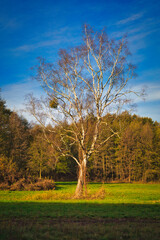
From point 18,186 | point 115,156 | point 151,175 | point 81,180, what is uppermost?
point 115,156

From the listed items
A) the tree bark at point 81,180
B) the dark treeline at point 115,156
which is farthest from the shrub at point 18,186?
the dark treeline at point 115,156

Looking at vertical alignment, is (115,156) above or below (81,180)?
above

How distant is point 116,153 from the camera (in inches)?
1714

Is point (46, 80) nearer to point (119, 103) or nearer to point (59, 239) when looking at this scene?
point (119, 103)

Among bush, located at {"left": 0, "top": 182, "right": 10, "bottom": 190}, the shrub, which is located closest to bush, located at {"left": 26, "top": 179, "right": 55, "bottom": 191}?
the shrub

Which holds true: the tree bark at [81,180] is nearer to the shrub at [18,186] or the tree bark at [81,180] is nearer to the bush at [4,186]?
the shrub at [18,186]

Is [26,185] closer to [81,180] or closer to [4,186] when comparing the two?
[4,186]

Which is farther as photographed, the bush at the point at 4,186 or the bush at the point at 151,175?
the bush at the point at 151,175

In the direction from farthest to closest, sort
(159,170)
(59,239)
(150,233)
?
(159,170) < (150,233) < (59,239)

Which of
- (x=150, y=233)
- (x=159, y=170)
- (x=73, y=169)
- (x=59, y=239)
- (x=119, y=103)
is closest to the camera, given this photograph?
(x=59, y=239)

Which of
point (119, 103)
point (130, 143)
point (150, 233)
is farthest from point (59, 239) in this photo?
point (130, 143)

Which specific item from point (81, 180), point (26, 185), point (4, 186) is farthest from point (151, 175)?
point (81, 180)

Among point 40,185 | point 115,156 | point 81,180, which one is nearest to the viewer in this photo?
point 81,180

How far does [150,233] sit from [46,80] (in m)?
12.7
